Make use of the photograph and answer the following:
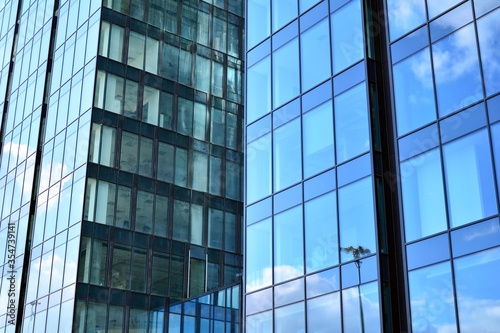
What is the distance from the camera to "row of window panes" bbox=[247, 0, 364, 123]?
92.1ft

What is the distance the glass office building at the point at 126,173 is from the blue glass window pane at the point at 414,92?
1969cm

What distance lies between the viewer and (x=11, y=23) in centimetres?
6088

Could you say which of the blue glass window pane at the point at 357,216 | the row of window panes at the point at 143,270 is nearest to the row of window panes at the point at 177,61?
the row of window panes at the point at 143,270

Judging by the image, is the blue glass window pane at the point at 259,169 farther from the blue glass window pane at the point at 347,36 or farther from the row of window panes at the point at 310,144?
the blue glass window pane at the point at 347,36

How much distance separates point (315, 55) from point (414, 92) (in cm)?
561

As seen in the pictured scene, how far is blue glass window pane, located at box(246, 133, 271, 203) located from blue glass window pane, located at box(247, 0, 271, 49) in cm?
486

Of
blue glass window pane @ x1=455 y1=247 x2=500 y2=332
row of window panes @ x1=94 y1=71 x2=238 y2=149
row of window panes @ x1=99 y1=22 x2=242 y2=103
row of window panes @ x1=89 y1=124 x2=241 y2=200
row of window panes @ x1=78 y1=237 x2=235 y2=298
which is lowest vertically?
blue glass window pane @ x1=455 y1=247 x2=500 y2=332

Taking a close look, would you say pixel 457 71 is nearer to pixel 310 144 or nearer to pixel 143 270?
pixel 310 144

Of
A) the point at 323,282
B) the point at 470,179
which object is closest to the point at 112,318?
the point at 323,282

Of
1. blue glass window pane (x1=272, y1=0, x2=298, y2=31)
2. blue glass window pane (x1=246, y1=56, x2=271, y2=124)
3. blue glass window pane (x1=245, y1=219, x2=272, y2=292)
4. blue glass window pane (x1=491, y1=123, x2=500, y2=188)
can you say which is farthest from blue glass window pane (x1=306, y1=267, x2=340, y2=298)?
blue glass window pane (x1=272, y1=0, x2=298, y2=31)

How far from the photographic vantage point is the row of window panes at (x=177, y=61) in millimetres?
46344

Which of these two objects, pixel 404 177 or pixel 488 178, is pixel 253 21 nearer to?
pixel 404 177

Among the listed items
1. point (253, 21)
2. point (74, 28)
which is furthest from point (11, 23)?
point (253, 21)

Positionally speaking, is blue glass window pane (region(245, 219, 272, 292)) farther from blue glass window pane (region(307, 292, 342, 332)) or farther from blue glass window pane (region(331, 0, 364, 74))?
blue glass window pane (region(331, 0, 364, 74))
